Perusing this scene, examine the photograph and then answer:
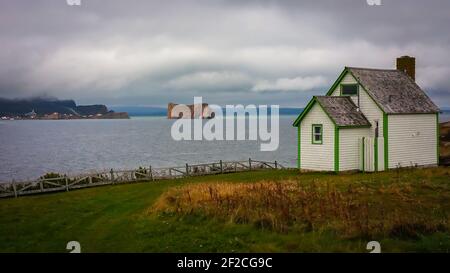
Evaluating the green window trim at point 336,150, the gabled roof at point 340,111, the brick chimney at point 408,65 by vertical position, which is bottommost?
the green window trim at point 336,150

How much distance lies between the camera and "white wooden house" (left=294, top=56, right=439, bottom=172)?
36250 mm

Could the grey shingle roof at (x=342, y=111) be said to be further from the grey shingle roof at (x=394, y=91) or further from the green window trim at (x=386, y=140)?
the grey shingle roof at (x=394, y=91)

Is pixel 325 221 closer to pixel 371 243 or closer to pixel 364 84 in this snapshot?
pixel 371 243

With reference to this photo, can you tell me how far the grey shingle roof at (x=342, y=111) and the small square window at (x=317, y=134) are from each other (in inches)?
52.3

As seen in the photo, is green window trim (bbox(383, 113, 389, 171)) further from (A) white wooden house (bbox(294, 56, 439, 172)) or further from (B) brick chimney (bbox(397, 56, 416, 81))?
(B) brick chimney (bbox(397, 56, 416, 81))

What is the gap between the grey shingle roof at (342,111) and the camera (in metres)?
36.2

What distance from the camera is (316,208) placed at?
19.9 meters

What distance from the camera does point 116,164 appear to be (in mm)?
93500

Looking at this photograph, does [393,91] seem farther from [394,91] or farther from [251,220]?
[251,220]

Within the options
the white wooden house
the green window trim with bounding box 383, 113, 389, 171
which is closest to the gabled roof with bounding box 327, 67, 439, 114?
the white wooden house

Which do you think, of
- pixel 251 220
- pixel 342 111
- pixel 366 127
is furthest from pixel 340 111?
pixel 251 220

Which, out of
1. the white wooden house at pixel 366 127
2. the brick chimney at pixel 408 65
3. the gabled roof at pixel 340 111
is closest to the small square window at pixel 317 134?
the white wooden house at pixel 366 127

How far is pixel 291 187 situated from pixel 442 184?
797 centimetres

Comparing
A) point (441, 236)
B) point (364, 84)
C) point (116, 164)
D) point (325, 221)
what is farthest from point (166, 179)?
point (116, 164)
